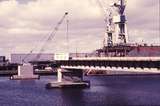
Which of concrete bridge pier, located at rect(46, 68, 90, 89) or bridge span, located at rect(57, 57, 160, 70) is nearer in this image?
bridge span, located at rect(57, 57, 160, 70)

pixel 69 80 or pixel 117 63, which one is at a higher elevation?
pixel 117 63

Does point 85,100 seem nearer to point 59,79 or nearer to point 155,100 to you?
point 155,100

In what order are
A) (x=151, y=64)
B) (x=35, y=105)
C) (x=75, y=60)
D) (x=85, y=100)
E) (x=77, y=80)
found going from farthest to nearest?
(x=77, y=80) < (x=75, y=60) < (x=85, y=100) < (x=35, y=105) < (x=151, y=64)

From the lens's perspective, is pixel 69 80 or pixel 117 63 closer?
pixel 117 63

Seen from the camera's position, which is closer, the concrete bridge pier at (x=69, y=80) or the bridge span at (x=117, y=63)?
the bridge span at (x=117, y=63)

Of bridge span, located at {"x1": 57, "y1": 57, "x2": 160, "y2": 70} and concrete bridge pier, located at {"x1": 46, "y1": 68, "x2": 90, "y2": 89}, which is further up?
bridge span, located at {"x1": 57, "y1": 57, "x2": 160, "y2": 70}

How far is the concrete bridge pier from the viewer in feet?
588

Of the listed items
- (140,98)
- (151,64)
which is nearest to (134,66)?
(151,64)

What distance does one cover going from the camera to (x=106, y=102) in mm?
125500

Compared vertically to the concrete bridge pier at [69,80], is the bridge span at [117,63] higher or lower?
higher

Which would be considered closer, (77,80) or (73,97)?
(73,97)

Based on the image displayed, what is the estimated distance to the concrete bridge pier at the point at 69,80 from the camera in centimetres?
17912

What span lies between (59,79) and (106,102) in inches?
2430

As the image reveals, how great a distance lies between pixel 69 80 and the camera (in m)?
184
